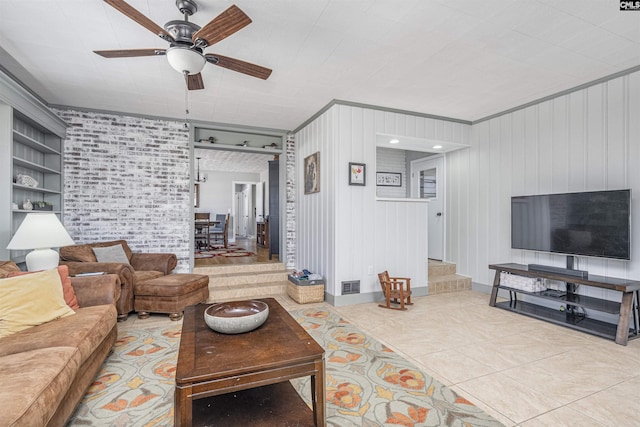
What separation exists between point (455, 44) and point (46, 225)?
13.5ft

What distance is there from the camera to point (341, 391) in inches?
83.1

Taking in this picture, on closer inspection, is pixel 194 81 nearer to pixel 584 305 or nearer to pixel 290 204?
pixel 290 204

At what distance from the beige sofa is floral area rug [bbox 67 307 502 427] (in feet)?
0.55

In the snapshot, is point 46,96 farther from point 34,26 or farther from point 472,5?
point 472,5

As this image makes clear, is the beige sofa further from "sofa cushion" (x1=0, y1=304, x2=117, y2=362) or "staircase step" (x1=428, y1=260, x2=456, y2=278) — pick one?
"staircase step" (x1=428, y1=260, x2=456, y2=278)

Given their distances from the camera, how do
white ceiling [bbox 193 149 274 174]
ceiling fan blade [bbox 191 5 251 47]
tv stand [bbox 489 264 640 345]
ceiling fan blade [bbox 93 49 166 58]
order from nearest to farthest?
ceiling fan blade [bbox 191 5 251 47] < ceiling fan blade [bbox 93 49 166 58] < tv stand [bbox 489 264 640 345] < white ceiling [bbox 193 149 274 174]

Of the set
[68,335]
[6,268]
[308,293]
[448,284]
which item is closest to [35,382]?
[68,335]

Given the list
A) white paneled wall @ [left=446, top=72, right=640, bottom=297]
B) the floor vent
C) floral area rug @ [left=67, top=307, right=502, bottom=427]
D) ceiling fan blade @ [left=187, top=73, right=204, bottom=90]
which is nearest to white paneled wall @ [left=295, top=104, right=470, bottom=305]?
the floor vent

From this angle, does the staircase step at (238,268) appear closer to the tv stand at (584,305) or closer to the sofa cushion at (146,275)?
the sofa cushion at (146,275)

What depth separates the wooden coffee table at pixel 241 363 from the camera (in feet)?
4.48

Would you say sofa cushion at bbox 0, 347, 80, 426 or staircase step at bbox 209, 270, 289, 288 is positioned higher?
sofa cushion at bbox 0, 347, 80, 426

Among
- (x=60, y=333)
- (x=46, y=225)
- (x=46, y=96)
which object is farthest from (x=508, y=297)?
(x=46, y=96)

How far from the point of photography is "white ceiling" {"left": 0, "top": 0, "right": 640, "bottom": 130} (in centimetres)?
233

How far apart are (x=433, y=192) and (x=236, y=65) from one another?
4.60 meters
